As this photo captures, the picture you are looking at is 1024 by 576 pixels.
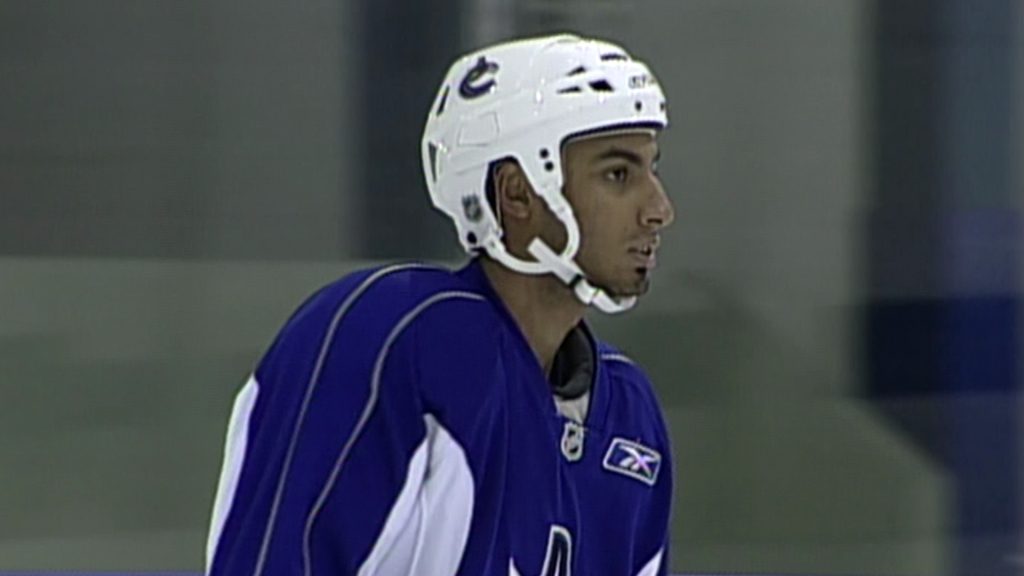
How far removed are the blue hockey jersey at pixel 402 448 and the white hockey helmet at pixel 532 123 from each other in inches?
2.4

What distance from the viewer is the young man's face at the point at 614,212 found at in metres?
1.91

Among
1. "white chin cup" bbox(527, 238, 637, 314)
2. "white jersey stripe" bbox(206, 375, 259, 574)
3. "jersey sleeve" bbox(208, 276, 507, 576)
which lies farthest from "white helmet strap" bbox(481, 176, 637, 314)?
"white jersey stripe" bbox(206, 375, 259, 574)

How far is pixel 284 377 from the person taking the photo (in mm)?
1834

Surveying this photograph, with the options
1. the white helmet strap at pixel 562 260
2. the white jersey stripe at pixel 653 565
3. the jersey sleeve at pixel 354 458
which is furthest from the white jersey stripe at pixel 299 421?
the white jersey stripe at pixel 653 565

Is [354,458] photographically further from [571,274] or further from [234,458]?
[571,274]

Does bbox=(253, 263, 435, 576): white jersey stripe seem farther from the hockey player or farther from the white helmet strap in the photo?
the white helmet strap

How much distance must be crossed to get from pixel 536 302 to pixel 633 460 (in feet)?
0.60

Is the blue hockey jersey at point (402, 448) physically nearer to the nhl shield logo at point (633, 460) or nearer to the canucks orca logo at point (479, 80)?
the nhl shield logo at point (633, 460)

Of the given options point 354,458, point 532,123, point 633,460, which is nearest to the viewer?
point 354,458

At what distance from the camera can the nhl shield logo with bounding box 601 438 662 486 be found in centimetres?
200

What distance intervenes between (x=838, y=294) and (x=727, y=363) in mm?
257

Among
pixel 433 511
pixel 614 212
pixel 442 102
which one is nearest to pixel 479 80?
pixel 442 102

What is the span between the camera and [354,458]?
1.78m

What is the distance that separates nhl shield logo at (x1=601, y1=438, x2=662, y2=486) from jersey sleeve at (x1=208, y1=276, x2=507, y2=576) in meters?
0.18
